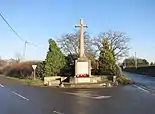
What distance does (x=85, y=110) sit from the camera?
51.5ft

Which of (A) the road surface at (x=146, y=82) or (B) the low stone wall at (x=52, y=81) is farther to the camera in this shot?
(B) the low stone wall at (x=52, y=81)

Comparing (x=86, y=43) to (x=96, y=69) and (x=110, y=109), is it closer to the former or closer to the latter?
(x=96, y=69)

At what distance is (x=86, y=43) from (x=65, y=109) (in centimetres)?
5123

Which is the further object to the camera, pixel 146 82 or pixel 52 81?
pixel 146 82

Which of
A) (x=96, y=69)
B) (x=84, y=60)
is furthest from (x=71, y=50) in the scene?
(x=84, y=60)

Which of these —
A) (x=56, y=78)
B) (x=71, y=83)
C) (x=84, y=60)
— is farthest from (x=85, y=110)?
(x=56, y=78)

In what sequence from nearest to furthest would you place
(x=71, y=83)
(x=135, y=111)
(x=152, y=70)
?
(x=135, y=111)
(x=71, y=83)
(x=152, y=70)

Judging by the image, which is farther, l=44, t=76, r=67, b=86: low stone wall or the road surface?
l=44, t=76, r=67, b=86: low stone wall

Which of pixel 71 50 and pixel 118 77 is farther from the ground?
pixel 71 50

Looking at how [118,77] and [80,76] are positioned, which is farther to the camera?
[118,77]

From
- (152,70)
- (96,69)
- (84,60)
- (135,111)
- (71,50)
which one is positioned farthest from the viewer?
(152,70)

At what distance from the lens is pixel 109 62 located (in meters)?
43.9

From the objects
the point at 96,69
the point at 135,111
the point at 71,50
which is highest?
the point at 71,50

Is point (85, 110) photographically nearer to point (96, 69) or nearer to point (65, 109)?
point (65, 109)
